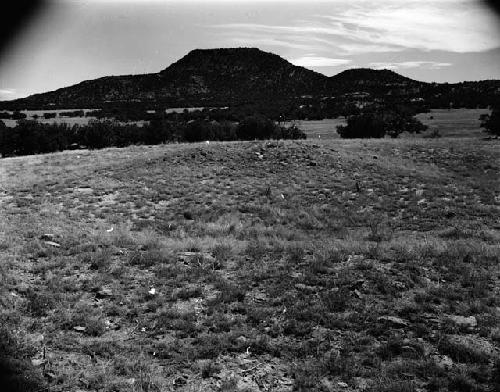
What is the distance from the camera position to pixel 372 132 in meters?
61.3

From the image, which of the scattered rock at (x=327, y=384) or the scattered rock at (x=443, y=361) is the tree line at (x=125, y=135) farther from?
the scattered rock at (x=327, y=384)

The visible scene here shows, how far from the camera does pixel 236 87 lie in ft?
536

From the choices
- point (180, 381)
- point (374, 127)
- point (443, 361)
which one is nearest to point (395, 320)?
point (443, 361)

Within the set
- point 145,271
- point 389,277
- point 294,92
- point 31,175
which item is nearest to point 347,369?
point 389,277

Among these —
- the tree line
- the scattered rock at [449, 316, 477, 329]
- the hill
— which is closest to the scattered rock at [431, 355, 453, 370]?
the scattered rock at [449, 316, 477, 329]

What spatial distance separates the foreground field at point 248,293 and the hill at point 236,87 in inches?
4293

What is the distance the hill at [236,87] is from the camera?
136500 mm

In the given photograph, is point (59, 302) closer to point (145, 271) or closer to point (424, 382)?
point (145, 271)

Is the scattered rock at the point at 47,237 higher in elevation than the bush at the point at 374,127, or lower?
lower

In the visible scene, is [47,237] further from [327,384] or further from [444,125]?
[444,125]

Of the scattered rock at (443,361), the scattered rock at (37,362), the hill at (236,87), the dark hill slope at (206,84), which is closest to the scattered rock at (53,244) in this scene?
the scattered rock at (37,362)

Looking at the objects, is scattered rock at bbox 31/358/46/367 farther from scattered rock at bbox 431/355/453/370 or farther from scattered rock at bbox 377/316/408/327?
scattered rock at bbox 431/355/453/370

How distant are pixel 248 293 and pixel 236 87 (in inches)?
6309

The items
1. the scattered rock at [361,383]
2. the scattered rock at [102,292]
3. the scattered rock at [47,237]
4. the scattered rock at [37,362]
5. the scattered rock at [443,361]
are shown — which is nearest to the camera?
the scattered rock at [361,383]
